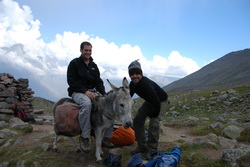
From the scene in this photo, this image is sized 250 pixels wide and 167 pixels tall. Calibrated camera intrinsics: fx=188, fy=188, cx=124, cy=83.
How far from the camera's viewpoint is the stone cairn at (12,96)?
13043mm

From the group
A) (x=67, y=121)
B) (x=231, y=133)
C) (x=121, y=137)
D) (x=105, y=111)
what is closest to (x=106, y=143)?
(x=121, y=137)

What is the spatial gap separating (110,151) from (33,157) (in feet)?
8.04

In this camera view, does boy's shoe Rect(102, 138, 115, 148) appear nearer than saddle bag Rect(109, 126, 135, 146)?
Yes

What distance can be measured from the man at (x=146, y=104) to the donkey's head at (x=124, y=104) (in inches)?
26.4

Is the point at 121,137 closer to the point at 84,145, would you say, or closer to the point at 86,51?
the point at 84,145

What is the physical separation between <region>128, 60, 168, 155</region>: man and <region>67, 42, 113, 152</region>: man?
3.65 ft

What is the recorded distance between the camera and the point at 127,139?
714cm

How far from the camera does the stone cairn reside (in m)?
13.0

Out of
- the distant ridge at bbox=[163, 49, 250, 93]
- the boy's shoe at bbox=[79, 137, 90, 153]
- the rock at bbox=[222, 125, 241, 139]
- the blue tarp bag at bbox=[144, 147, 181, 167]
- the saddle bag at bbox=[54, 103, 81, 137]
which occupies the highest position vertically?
the distant ridge at bbox=[163, 49, 250, 93]

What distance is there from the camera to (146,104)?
648 centimetres

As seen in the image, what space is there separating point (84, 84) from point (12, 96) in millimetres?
9997

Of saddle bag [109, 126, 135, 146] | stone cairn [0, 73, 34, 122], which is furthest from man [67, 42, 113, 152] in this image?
stone cairn [0, 73, 34, 122]

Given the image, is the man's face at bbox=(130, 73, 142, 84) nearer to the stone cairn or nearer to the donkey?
the donkey

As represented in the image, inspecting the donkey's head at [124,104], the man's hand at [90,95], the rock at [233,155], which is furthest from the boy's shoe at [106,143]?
the rock at [233,155]
